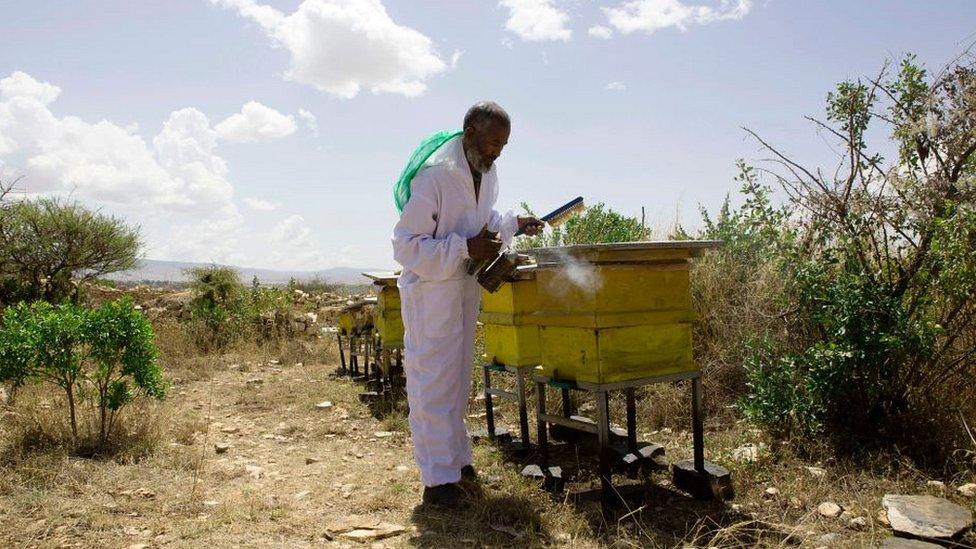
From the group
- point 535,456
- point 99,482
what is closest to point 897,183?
point 535,456

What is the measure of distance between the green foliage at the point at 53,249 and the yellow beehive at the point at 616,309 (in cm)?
1142

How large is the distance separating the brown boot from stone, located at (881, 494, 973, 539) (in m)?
2.16

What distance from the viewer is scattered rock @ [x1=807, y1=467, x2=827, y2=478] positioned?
3.95 meters

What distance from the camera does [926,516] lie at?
10.5ft

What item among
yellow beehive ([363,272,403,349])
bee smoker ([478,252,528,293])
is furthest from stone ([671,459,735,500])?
yellow beehive ([363,272,403,349])

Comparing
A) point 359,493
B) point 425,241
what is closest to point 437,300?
point 425,241

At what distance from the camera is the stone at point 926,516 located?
3090mm

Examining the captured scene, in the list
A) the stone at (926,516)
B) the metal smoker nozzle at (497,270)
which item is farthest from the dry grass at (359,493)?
the metal smoker nozzle at (497,270)

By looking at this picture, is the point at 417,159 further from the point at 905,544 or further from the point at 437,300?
the point at 905,544

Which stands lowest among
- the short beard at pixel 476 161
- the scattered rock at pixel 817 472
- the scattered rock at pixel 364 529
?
the scattered rock at pixel 364 529

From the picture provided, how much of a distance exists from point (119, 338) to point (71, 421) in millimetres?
689

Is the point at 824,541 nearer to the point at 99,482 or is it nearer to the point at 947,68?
the point at 947,68

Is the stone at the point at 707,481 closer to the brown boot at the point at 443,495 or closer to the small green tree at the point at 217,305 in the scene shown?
the brown boot at the point at 443,495

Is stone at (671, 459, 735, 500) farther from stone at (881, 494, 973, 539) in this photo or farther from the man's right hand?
the man's right hand
